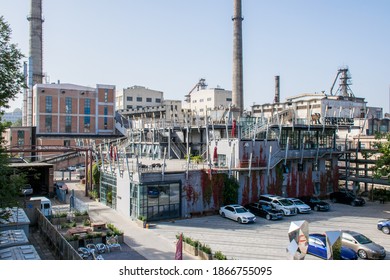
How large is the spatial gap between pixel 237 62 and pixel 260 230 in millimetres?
Answer: 34107

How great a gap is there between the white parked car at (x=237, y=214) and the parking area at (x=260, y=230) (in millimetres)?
396

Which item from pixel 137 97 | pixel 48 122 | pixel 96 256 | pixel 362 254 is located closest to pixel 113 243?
pixel 96 256

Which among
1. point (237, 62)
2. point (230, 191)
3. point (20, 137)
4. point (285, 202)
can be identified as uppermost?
point (237, 62)

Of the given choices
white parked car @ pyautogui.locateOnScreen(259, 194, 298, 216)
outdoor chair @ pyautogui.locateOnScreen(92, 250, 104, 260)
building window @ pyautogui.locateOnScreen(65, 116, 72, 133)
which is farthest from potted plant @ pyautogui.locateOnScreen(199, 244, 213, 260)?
building window @ pyautogui.locateOnScreen(65, 116, 72, 133)

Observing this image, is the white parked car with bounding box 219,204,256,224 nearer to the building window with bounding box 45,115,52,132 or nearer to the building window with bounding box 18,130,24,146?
the building window with bounding box 18,130,24,146

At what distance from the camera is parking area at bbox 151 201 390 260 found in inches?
828

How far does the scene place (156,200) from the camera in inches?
1105

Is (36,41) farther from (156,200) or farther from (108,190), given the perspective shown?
(156,200)

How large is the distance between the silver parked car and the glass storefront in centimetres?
1268

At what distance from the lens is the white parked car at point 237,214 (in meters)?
27.3

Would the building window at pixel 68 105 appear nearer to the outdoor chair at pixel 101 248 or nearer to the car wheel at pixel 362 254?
the outdoor chair at pixel 101 248

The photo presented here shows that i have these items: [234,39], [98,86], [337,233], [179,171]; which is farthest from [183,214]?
[98,86]

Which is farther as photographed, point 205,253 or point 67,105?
point 67,105

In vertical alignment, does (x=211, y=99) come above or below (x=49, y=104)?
above
